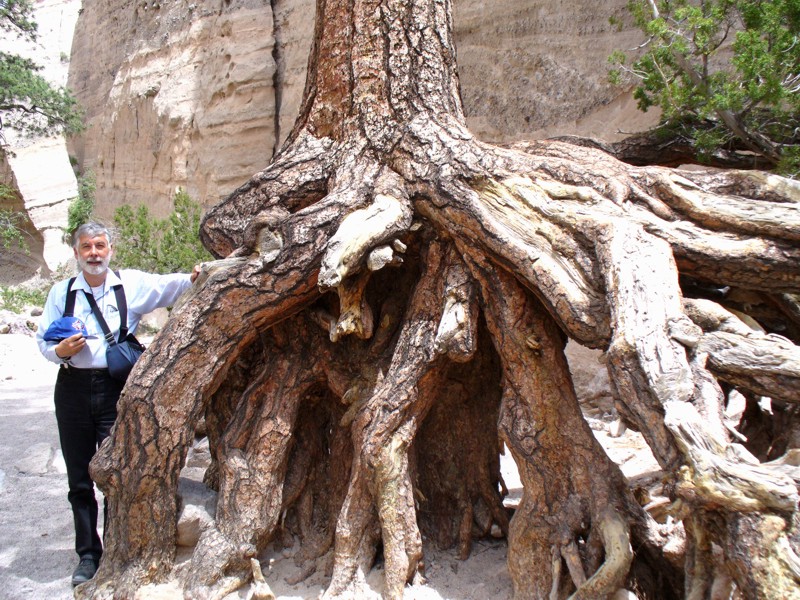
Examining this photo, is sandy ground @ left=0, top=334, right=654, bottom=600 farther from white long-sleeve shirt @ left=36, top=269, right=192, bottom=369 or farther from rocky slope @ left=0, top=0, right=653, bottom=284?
rocky slope @ left=0, top=0, right=653, bottom=284

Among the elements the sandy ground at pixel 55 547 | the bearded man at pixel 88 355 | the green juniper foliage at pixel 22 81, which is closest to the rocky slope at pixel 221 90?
the green juniper foliage at pixel 22 81

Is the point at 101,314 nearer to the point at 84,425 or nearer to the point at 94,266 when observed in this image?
the point at 94,266

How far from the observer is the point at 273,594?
10.6 ft

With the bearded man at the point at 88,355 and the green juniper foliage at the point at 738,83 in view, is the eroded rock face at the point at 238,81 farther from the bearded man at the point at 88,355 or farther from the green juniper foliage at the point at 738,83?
the bearded man at the point at 88,355

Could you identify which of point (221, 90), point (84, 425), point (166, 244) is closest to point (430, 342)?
point (84, 425)

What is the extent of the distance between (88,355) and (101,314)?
0.20m

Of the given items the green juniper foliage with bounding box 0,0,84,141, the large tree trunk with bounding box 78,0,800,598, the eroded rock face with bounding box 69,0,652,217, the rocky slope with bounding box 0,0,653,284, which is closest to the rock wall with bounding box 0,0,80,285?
the rocky slope with bounding box 0,0,653,284

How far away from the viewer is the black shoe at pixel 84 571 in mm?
3485

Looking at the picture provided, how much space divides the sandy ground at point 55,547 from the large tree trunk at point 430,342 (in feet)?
0.45

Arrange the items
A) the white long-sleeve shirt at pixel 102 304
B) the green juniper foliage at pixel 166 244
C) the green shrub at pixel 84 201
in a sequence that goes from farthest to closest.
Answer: the green shrub at pixel 84 201 < the green juniper foliage at pixel 166 244 < the white long-sleeve shirt at pixel 102 304

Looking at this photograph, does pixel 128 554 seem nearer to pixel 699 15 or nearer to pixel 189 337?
pixel 189 337

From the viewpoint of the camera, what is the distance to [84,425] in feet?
11.5

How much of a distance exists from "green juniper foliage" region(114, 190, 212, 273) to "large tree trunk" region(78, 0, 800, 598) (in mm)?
6192

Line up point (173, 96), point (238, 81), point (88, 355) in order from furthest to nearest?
1. point (173, 96)
2. point (238, 81)
3. point (88, 355)
